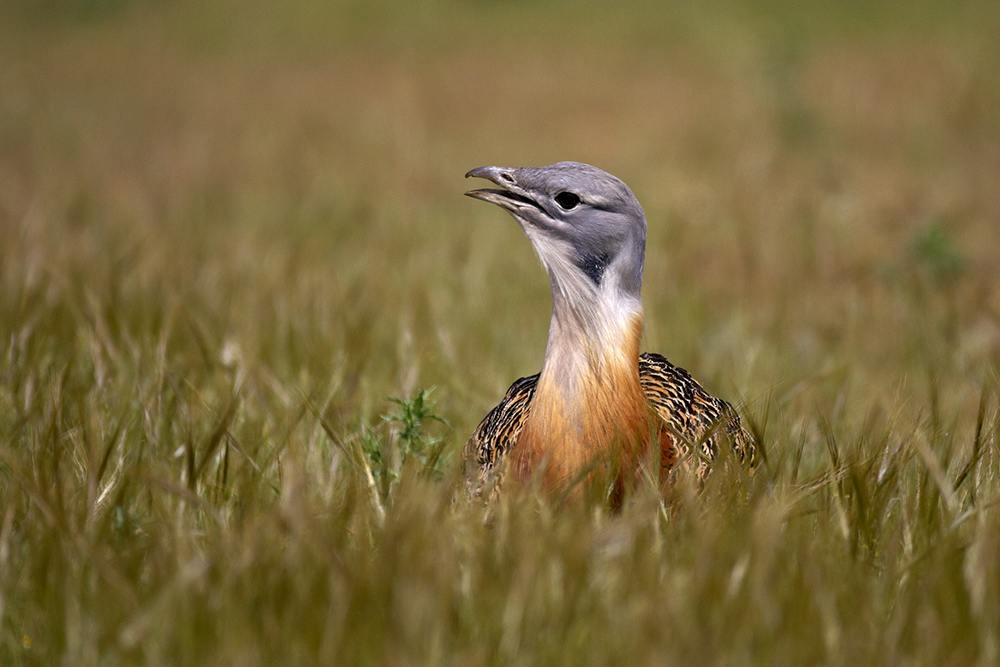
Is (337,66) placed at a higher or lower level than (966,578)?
higher

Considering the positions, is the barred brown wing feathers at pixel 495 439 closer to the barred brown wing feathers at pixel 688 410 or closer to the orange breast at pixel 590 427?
the orange breast at pixel 590 427

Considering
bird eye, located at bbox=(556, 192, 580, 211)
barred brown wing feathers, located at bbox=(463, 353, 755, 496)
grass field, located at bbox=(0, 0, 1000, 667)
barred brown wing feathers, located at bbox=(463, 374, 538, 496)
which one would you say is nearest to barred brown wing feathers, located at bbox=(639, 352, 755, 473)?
barred brown wing feathers, located at bbox=(463, 353, 755, 496)

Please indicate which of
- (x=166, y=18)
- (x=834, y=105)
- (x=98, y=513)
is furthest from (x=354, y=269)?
(x=166, y=18)

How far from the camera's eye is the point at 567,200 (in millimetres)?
2643

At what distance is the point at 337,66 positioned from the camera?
1145cm

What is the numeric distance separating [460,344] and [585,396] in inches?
73.8

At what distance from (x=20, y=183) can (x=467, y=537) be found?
251 inches

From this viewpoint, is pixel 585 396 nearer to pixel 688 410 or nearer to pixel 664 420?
pixel 664 420

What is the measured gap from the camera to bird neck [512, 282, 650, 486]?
8.16 ft

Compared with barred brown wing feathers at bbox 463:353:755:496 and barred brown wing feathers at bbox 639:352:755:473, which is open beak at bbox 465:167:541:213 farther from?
barred brown wing feathers at bbox 639:352:755:473

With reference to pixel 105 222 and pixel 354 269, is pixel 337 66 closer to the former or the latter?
pixel 105 222

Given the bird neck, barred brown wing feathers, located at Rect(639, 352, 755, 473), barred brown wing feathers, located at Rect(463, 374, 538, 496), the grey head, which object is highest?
the grey head

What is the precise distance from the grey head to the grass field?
0.50m

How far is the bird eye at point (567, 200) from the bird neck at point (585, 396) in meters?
0.24
